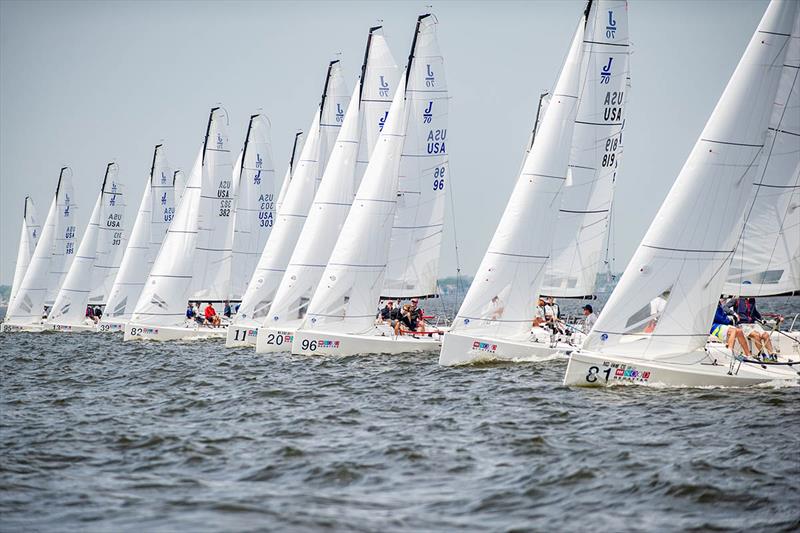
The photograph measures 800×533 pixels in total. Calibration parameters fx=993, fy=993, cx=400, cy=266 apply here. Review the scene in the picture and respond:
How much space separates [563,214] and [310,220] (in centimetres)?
725

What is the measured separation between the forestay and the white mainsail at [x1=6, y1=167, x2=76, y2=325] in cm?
3001

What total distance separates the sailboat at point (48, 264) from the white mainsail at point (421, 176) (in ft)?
77.8

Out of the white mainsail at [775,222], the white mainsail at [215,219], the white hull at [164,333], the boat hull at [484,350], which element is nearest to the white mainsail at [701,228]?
the white mainsail at [775,222]

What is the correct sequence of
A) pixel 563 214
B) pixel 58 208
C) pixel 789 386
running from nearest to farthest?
pixel 789 386 < pixel 563 214 < pixel 58 208

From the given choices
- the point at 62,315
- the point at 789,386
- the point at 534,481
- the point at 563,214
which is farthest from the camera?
the point at 62,315

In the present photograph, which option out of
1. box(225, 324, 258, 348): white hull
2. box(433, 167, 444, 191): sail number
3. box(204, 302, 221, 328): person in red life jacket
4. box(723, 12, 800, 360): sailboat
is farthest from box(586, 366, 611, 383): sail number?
box(204, 302, 221, 328): person in red life jacket

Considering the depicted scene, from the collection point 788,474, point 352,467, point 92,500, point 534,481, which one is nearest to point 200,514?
point 92,500

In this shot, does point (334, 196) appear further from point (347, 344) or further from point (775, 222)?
point (775, 222)

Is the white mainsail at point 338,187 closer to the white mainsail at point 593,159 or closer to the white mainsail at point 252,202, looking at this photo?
the white mainsail at point 593,159

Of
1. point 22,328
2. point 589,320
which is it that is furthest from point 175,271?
point 589,320

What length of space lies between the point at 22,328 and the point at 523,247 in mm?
30405

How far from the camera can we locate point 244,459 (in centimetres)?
1305

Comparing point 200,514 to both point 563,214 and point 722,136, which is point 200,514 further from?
point 563,214

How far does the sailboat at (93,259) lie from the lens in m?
43.9
